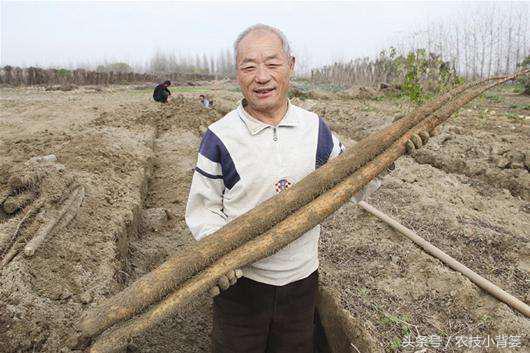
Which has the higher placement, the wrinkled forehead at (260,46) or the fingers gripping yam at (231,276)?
the wrinkled forehead at (260,46)

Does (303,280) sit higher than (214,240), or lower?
lower

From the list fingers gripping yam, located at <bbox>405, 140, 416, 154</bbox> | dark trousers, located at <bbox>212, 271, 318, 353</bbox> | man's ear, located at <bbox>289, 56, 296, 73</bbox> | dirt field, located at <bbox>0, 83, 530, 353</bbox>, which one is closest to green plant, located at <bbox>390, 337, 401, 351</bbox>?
dirt field, located at <bbox>0, 83, 530, 353</bbox>

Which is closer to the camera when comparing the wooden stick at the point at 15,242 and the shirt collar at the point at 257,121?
the shirt collar at the point at 257,121

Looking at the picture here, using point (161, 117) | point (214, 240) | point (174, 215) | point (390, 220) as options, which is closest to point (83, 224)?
point (174, 215)

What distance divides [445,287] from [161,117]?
766cm

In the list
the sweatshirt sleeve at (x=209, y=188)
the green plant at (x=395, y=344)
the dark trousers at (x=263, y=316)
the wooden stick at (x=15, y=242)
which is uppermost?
the sweatshirt sleeve at (x=209, y=188)

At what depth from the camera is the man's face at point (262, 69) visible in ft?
5.18

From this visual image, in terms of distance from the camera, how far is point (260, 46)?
158 cm

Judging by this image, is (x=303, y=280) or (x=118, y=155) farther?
(x=118, y=155)

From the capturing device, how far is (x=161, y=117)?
8.94m

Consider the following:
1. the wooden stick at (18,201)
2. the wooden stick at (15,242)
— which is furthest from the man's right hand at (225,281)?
the wooden stick at (18,201)

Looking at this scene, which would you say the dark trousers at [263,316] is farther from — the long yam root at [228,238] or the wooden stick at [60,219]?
the wooden stick at [60,219]

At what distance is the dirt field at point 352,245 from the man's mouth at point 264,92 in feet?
5.00

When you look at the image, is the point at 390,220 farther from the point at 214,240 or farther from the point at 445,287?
the point at 214,240
